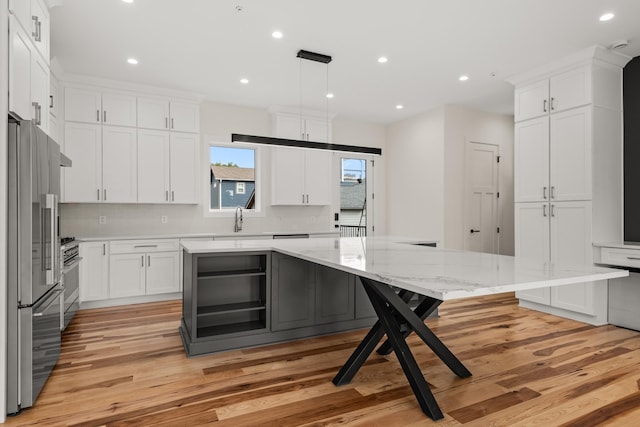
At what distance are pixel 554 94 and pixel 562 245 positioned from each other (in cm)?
163

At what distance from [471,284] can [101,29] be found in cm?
371

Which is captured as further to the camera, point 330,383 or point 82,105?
point 82,105

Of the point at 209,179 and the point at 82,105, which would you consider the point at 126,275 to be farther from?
the point at 82,105

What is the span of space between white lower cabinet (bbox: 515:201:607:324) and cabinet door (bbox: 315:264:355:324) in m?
1.89

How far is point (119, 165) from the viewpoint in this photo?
15.5ft

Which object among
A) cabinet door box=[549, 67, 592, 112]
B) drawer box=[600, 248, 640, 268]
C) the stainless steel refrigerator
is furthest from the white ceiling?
drawer box=[600, 248, 640, 268]

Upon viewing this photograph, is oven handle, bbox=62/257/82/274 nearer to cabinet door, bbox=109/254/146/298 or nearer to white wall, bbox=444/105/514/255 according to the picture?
cabinet door, bbox=109/254/146/298

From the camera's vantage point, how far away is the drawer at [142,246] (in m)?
4.44

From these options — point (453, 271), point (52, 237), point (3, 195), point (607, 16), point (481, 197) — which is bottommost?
point (453, 271)

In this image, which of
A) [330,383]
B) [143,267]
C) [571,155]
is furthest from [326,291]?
[571,155]

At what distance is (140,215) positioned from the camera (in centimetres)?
507

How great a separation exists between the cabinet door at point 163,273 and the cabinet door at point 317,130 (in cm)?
266

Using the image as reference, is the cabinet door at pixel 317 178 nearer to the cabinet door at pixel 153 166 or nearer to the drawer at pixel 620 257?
the cabinet door at pixel 153 166

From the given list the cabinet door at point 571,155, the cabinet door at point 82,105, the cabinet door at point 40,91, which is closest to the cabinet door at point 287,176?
the cabinet door at point 82,105
